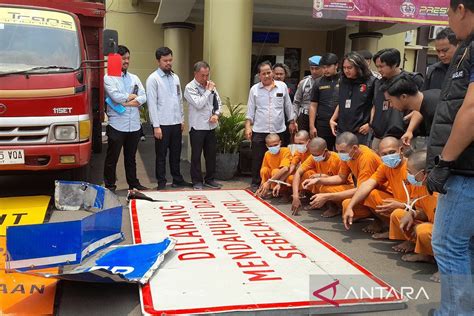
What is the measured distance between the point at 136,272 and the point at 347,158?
241 centimetres

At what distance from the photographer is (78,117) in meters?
5.09

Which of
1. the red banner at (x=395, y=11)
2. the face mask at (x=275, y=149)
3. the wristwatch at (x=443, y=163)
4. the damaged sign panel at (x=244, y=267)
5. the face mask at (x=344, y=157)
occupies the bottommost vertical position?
the damaged sign panel at (x=244, y=267)

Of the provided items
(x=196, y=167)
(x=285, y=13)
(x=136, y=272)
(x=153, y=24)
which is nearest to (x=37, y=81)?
(x=196, y=167)

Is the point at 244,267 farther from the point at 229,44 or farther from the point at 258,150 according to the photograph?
the point at 229,44

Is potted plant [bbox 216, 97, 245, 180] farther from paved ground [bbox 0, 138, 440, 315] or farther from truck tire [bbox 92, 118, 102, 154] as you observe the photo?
truck tire [bbox 92, 118, 102, 154]

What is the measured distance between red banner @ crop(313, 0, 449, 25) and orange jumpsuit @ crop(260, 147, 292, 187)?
305cm

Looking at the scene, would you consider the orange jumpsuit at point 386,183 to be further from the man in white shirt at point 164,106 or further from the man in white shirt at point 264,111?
the man in white shirt at point 164,106

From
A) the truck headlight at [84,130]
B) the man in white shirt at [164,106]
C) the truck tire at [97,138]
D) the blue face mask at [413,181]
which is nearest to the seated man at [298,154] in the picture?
the man in white shirt at [164,106]

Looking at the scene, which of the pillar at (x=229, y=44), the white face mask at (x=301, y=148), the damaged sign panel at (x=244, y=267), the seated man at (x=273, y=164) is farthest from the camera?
the pillar at (x=229, y=44)

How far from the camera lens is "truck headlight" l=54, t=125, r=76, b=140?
502cm

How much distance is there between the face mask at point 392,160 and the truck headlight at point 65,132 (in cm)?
329

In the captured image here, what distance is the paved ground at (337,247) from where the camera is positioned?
2961mm

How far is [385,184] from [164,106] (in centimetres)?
308

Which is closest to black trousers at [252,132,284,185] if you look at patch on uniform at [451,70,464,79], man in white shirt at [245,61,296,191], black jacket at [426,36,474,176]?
man in white shirt at [245,61,296,191]
